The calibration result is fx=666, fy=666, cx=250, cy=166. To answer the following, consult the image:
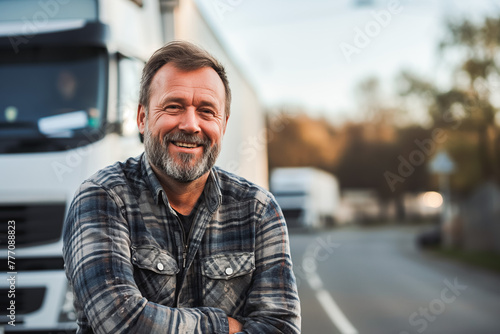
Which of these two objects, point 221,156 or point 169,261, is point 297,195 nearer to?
point 221,156

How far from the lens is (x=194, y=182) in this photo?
248 centimetres

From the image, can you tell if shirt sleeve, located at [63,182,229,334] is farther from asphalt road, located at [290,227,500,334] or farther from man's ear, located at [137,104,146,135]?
asphalt road, located at [290,227,500,334]

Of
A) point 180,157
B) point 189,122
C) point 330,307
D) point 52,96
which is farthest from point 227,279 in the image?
point 330,307

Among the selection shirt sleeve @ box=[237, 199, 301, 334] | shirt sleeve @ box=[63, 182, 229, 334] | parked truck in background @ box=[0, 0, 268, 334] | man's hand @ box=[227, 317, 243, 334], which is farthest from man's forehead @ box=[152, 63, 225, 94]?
parked truck in background @ box=[0, 0, 268, 334]

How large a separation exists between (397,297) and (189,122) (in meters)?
8.83

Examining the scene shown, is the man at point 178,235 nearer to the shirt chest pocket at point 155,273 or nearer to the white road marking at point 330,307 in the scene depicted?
the shirt chest pocket at point 155,273

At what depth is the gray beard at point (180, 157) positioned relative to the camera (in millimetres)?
2410

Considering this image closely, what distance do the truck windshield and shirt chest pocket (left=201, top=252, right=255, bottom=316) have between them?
248cm

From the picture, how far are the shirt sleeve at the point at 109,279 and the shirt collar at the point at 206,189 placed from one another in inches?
5.4

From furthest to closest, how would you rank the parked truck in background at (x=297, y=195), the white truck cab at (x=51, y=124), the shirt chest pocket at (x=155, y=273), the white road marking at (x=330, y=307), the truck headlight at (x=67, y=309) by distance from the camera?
the parked truck in background at (x=297, y=195) < the white road marking at (x=330, y=307) < the white truck cab at (x=51, y=124) < the truck headlight at (x=67, y=309) < the shirt chest pocket at (x=155, y=273)

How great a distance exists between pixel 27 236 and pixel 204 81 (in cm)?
265

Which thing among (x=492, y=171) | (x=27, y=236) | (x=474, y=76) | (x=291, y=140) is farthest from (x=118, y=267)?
(x=291, y=140)

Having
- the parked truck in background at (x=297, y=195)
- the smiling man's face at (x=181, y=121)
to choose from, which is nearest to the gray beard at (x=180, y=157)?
the smiling man's face at (x=181, y=121)

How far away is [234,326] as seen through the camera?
2350 mm
